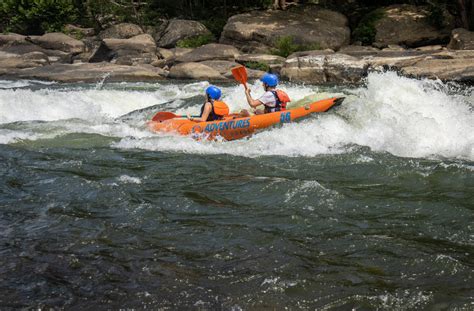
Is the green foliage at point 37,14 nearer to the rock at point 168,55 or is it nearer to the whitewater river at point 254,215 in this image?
the rock at point 168,55

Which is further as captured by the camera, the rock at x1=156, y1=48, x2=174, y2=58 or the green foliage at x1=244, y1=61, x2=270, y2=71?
the rock at x1=156, y1=48, x2=174, y2=58

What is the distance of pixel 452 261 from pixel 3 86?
14445 mm

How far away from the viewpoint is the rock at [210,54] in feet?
62.0

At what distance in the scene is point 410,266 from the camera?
12.3 feet

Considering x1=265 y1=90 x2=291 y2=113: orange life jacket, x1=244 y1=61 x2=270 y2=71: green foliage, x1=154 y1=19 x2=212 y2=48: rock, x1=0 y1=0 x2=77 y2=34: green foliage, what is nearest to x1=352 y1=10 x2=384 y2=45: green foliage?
x1=244 y1=61 x2=270 y2=71: green foliage

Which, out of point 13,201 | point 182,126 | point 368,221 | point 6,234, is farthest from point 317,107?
point 6,234

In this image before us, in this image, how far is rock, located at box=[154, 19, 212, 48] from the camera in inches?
896

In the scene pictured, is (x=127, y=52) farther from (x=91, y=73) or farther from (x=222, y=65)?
(x=222, y=65)

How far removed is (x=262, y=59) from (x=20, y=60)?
28.6ft

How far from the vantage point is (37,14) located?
87.6ft

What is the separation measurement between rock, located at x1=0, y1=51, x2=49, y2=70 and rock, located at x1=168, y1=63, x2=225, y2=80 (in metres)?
5.62

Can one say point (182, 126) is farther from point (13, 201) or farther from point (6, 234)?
point (6, 234)

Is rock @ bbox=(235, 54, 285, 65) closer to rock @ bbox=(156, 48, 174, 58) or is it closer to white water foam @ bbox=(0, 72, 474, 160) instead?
rock @ bbox=(156, 48, 174, 58)

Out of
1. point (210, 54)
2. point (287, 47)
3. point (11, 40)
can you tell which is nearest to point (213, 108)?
point (210, 54)
